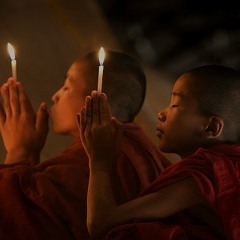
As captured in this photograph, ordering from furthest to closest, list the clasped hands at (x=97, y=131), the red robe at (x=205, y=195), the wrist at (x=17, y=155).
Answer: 1. the wrist at (x=17, y=155)
2. the clasped hands at (x=97, y=131)
3. the red robe at (x=205, y=195)

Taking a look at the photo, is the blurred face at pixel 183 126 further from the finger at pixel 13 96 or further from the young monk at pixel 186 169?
the finger at pixel 13 96

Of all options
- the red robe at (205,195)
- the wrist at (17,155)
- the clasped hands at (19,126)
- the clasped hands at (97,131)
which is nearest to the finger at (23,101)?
the clasped hands at (19,126)

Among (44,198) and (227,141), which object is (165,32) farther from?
(44,198)

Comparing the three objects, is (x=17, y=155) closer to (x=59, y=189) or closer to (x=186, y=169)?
(x=59, y=189)

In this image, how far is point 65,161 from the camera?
1.51 m

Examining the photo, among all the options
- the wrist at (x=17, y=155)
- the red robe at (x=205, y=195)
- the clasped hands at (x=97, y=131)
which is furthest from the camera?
the wrist at (x=17, y=155)

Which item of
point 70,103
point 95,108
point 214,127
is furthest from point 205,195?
point 70,103

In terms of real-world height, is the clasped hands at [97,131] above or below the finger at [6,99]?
below

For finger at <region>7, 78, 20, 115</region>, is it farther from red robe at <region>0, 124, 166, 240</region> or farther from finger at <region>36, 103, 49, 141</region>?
red robe at <region>0, 124, 166, 240</region>

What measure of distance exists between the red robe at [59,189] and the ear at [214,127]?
209 millimetres

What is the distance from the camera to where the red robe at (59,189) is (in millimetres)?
1349

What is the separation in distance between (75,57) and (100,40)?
0.35 ft

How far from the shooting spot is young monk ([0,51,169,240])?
4.47 feet

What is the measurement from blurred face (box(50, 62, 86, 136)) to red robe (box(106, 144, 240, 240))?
1.48 feet
